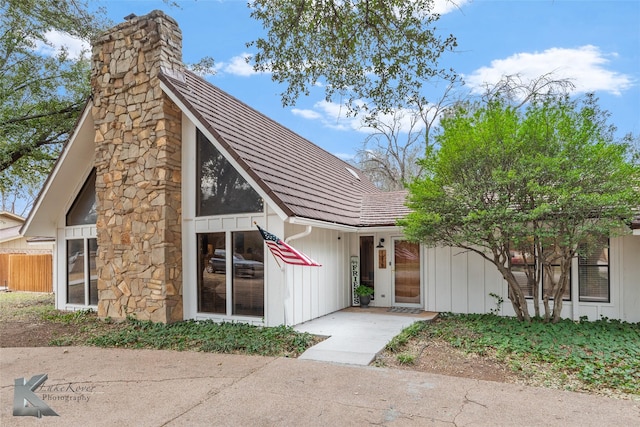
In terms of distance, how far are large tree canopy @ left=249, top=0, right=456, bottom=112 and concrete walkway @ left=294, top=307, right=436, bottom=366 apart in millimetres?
3972

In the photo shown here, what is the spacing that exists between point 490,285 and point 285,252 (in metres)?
5.08

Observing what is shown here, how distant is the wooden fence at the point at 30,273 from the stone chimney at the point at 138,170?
10.1 m

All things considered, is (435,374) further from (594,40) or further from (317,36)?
(594,40)

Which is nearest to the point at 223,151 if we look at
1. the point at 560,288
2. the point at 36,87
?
the point at 560,288

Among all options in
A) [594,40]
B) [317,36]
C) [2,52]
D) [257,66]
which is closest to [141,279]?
[257,66]

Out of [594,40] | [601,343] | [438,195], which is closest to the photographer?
→ [601,343]

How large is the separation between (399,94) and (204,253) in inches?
203

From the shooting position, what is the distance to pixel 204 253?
862cm

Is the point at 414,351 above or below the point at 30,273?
above

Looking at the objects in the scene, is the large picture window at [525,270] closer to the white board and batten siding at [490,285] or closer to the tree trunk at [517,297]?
the white board and batten siding at [490,285]

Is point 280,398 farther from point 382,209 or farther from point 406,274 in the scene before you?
point 382,209

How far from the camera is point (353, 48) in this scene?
639 cm

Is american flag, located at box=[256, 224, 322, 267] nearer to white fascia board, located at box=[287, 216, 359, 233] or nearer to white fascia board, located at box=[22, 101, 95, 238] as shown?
white fascia board, located at box=[287, 216, 359, 233]

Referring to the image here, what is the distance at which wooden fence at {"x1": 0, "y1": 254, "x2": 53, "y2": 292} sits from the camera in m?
16.9
